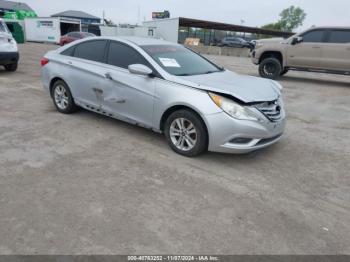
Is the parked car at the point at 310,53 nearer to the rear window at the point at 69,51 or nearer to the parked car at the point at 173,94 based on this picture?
the parked car at the point at 173,94

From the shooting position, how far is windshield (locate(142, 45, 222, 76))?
493 centimetres

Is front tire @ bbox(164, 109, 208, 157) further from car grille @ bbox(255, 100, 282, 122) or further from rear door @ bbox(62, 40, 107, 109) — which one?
rear door @ bbox(62, 40, 107, 109)

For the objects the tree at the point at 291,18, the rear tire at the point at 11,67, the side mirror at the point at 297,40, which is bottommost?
the rear tire at the point at 11,67

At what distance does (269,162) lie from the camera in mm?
4594

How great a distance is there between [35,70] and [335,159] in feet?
35.3

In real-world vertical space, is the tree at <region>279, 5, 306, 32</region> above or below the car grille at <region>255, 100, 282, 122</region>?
above

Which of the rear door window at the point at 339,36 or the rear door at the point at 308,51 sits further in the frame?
the rear door at the point at 308,51

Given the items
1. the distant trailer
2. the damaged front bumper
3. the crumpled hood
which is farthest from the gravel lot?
Result: the distant trailer

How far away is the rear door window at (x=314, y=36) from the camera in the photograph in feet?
38.4

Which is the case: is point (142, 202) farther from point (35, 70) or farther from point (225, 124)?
point (35, 70)

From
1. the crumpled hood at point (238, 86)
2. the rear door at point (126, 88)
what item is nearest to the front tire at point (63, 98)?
the rear door at point (126, 88)

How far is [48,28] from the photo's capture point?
3250 centimetres

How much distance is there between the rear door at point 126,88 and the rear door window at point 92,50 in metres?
0.18

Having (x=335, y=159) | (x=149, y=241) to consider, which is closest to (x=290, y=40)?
(x=335, y=159)
